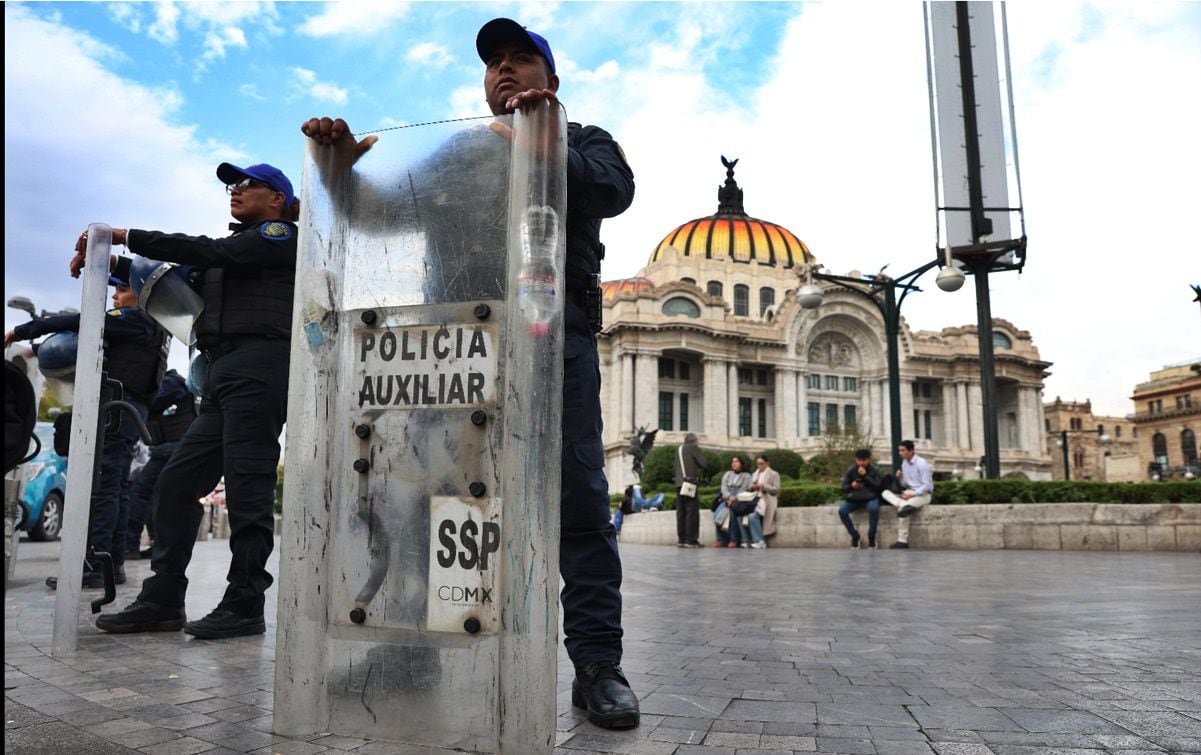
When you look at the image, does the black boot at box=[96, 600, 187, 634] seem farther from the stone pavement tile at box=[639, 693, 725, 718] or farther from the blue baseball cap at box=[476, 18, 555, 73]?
the blue baseball cap at box=[476, 18, 555, 73]

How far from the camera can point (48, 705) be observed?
235 cm

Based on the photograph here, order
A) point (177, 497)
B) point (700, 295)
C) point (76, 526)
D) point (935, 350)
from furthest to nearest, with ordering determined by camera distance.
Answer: point (935, 350), point (700, 295), point (177, 497), point (76, 526)

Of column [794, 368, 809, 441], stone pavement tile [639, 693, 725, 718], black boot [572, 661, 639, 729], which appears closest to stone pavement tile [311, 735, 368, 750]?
black boot [572, 661, 639, 729]

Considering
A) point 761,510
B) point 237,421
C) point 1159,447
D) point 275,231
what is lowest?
point 761,510

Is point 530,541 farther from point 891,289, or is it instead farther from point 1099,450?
point 1099,450

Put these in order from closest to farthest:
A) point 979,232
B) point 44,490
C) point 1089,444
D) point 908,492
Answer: point 44,490 → point 908,492 → point 979,232 → point 1089,444

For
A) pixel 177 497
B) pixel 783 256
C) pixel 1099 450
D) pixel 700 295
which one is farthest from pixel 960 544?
pixel 1099 450

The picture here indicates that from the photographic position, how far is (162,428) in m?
5.98

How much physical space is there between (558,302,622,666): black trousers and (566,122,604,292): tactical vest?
3.3 inches

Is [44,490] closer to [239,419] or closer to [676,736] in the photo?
[239,419]

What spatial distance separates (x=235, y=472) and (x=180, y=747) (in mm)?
1814

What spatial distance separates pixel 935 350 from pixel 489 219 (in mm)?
62901

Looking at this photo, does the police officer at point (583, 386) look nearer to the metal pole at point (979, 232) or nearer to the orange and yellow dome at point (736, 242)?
the metal pole at point (979, 232)

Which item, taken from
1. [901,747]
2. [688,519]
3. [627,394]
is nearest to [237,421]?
[901,747]
